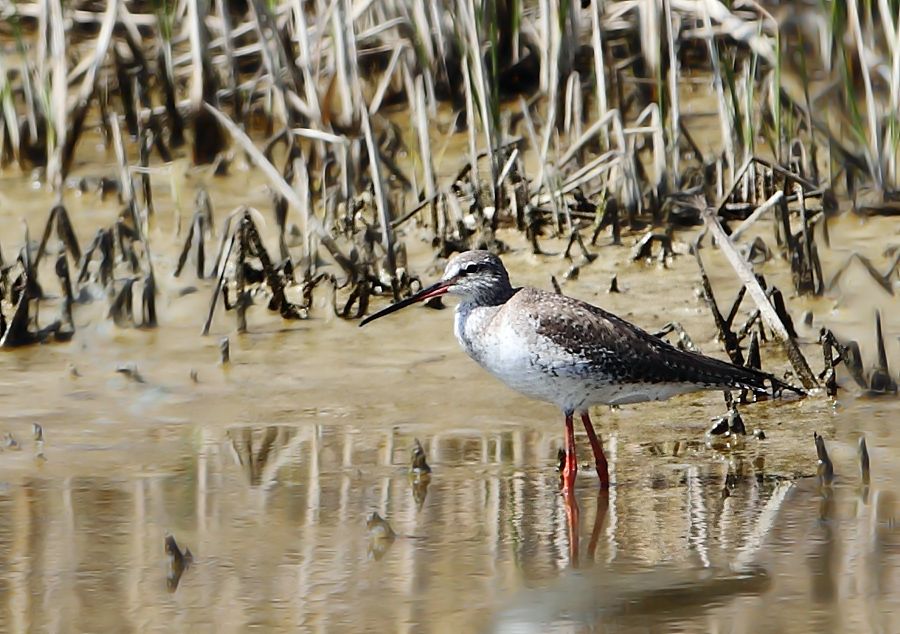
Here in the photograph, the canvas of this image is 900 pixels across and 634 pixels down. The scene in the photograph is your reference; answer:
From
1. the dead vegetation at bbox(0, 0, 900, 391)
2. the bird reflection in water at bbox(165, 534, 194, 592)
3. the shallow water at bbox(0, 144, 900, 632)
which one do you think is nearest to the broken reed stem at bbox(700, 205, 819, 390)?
the dead vegetation at bbox(0, 0, 900, 391)

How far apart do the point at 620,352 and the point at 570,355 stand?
7.8 inches

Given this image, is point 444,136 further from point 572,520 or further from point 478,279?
point 572,520

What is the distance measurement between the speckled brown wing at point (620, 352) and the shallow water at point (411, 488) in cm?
29

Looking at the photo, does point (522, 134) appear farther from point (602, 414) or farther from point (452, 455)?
point (452, 455)

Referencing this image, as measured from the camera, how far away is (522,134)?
948 centimetres

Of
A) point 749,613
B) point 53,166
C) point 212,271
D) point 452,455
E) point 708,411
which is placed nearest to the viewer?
point 749,613

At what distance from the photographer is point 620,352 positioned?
5.61 meters

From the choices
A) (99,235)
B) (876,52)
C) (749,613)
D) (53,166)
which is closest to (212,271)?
(99,235)

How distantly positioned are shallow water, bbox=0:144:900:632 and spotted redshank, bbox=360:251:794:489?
0.25 m

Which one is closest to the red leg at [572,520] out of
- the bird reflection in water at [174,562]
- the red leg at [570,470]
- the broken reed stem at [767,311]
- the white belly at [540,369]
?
the red leg at [570,470]

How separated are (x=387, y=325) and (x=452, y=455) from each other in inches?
65.2

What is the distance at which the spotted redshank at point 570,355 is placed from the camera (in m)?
5.53

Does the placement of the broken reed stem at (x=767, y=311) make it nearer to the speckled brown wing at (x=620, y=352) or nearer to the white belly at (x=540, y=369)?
the speckled brown wing at (x=620, y=352)

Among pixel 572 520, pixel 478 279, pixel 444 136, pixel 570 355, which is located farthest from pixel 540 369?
pixel 444 136
